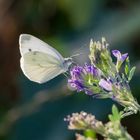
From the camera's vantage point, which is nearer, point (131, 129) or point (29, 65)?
point (29, 65)

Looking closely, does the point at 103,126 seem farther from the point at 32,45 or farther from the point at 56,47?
the point at 56,47

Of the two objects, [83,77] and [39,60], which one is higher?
[39,60]

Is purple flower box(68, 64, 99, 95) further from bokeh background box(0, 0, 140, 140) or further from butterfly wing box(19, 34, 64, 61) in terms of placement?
bokeh background box(0, 0, 140, 140)

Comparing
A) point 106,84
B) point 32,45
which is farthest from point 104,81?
point 32,45

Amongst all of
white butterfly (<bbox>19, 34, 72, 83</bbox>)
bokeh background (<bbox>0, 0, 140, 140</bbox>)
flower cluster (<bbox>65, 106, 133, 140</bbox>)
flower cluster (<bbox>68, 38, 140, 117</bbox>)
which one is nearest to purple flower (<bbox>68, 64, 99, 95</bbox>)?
flower cluster (<bbox>68, 38, 140, 117</bbox>)

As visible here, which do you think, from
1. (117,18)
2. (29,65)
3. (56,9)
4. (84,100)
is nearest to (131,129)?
(84,100)

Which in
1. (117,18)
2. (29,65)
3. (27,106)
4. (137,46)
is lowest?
(29,65)

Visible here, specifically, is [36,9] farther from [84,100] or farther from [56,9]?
[84,100]

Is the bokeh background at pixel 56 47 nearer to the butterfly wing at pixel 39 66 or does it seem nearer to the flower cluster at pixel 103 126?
the butterfly wing at pixel 39 66
